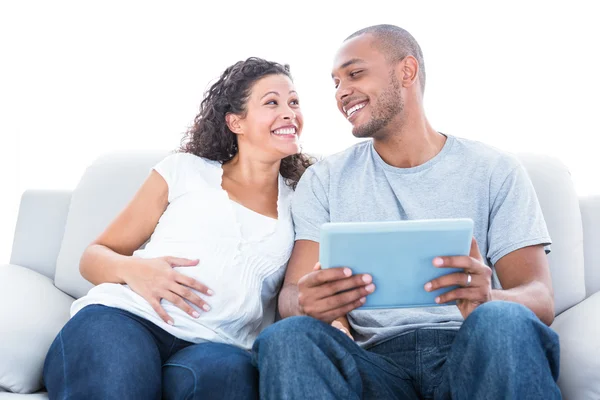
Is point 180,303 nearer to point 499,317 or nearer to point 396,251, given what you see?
point 396,251

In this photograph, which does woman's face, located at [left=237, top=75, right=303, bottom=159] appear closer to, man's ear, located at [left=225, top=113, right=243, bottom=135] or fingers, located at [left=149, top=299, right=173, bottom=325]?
man's ear, located at [left=225, top=113, right=243, bottom=135]

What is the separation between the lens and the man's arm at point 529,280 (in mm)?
1475

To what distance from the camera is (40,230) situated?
2070 millimetres

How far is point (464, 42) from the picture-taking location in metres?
2.57

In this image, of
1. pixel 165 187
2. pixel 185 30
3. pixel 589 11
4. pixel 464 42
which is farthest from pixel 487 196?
pixel 185 30

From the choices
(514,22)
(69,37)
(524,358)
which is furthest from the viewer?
(69,37)

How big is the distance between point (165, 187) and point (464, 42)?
138cm

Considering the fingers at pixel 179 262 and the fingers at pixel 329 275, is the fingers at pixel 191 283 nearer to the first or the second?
the fingers at pixel 179 262

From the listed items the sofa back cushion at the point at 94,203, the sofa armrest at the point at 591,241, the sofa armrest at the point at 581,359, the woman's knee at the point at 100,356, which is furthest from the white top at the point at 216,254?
the sofa armrest at the point at 591,241

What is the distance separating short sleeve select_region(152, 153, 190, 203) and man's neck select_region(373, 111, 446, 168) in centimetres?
56

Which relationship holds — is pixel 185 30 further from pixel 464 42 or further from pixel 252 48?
pixel 464 42

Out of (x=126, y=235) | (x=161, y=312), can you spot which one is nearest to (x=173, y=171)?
(x=126, y=235)

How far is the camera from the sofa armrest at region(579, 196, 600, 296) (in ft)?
6.31

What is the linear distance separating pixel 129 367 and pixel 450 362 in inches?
26.0
